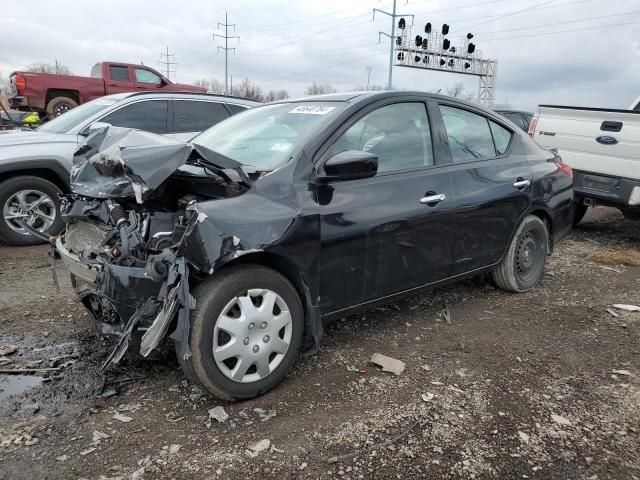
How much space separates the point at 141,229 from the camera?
287cm

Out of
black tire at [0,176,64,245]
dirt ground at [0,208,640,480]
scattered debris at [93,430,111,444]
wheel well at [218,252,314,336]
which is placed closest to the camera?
dirt ground at [0,208,640,480]

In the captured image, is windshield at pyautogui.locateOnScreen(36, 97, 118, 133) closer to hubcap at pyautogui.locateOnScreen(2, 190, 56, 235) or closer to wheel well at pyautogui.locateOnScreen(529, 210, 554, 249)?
hubcap at pyautogui.locateOnScreen(2, 190, 56, 235)

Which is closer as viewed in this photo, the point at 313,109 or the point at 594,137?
the point at 313,109

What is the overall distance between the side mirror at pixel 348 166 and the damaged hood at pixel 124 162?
2.60 ft

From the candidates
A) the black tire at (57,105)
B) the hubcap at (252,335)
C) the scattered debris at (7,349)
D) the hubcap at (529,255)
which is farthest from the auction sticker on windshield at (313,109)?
the black tire at (57,105)

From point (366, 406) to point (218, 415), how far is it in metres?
0.81

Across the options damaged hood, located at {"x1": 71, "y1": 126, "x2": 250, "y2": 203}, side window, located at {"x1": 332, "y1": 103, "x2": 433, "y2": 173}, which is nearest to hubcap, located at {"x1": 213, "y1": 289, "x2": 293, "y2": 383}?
damaged hood, located at {"x1": 71, "y1": 126, "x2": 250, "y2": 203}

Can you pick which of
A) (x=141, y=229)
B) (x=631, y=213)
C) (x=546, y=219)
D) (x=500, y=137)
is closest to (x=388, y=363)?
(x=141, y=229)

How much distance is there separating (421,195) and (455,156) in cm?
59

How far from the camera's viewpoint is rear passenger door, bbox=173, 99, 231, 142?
6.97 meters

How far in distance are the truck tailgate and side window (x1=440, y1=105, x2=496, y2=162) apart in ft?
9.11

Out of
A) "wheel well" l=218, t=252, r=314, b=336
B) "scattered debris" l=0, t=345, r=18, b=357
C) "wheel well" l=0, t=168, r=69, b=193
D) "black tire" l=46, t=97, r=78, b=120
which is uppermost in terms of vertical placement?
"black tire" l=46, t=97, r=78, b=120

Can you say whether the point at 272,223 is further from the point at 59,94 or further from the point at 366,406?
the point at 59,94

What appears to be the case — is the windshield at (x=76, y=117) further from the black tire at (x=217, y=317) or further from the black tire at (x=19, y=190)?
the black tire at (x=217, y=317)
